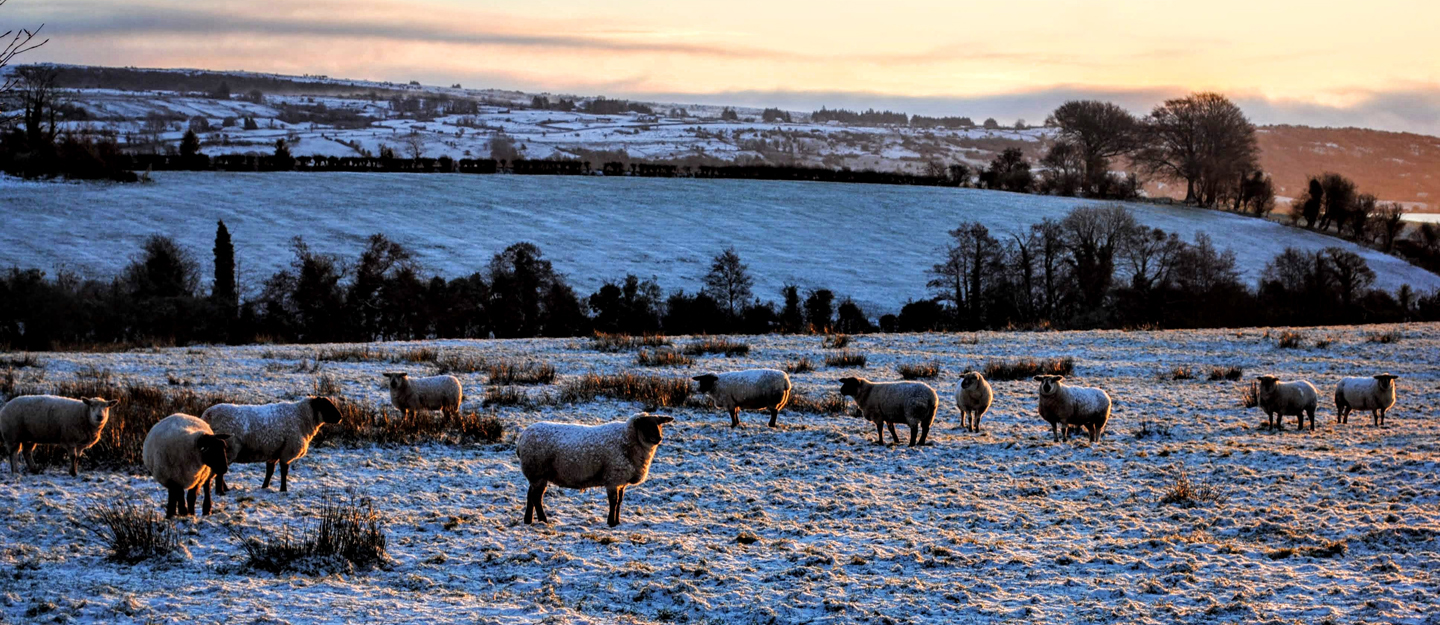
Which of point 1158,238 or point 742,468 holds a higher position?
point 1158,238

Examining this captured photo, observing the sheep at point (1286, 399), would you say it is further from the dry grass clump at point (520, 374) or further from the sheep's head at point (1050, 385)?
the dry grass clump at point (520, 374)

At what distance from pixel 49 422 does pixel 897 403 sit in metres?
11.3

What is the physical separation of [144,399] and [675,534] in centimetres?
1188

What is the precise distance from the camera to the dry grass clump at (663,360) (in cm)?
2502

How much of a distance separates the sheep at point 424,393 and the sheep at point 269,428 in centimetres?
511

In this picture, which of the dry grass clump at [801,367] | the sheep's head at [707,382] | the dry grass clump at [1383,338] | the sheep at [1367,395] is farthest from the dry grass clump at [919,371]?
the dry grass clump at [1383,338]

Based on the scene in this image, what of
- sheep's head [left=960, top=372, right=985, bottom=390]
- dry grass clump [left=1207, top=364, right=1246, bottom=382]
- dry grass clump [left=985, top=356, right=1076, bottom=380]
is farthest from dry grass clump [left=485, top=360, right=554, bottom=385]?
dry grass clump [left=1207, top=364, right=1246, bottom=382]

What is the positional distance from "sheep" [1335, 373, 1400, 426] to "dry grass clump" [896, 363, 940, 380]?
814cm

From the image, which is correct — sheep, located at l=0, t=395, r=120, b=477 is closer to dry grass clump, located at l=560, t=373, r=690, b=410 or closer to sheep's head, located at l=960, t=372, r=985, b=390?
dry grass clump, located at l=560, t=373, r=690, b=410

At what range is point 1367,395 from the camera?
17.3 metres

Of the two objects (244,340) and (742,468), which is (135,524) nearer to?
(742,468)

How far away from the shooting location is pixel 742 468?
13641mm

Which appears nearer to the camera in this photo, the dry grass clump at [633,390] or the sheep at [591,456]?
the sheep at [591,456]

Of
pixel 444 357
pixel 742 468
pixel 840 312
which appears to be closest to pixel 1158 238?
pixel 840 312
